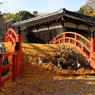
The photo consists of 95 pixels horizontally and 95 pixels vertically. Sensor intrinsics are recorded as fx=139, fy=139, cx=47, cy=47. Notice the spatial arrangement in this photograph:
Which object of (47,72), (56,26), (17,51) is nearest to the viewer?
(17,51)

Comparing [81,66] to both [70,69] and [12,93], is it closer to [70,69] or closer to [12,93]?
[70,69]

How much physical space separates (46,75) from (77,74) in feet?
5.54

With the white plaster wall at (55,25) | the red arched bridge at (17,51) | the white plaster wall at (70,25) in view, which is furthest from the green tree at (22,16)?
the red arched bridge at (17,51)

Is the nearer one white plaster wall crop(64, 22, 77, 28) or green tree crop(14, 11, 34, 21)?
white plaster wall crop(64, 22, 77, 28)

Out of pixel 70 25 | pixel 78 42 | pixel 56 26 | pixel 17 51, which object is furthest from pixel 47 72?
pixel 70 25

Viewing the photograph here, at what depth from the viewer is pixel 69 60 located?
8484 millimetres

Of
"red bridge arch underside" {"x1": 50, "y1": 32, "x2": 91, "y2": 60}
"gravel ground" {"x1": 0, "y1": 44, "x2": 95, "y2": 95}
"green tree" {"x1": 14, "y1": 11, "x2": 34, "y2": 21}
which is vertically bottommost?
"gravel ground" {"x1": 0, "y1": 44, "x2": 95, "y2": 95}

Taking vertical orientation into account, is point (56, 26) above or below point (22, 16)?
below

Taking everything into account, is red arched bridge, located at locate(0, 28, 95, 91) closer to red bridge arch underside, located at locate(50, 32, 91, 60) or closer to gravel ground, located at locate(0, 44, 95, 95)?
red bridge arch underside, located at locate(50, 32, 91, 60)

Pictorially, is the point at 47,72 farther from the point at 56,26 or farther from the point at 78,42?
the point at 56,26

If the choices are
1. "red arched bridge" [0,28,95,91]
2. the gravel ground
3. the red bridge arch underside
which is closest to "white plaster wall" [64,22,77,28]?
the red bridge arch underside

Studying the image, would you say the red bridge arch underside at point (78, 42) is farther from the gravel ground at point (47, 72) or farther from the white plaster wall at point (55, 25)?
the white plaster wall at point (55, 25)

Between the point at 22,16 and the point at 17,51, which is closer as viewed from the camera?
the point at 17,51

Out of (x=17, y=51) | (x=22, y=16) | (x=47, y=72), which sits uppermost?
(x=22, y=16)
